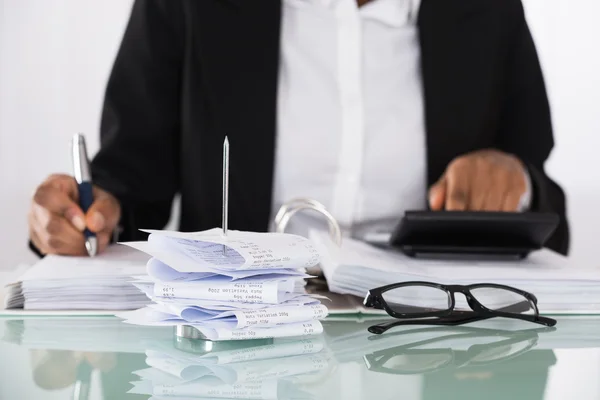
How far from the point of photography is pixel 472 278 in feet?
Result: 2.60

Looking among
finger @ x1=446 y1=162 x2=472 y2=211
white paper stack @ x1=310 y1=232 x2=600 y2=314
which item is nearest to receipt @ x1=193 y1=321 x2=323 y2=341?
white paper stack @ x1=310 y1=232 x2=600 y2=314

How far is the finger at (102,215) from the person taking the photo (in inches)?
39.3

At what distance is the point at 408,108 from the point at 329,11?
9.7 inches

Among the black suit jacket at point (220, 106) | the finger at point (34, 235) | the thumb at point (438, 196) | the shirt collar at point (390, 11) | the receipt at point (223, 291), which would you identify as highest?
the shirt collar at point (390, 11)

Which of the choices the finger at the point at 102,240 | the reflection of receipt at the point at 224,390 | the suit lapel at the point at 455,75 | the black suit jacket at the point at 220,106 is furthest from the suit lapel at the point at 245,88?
the reflection of receipt at the point at 224,390

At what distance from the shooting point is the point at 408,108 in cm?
146

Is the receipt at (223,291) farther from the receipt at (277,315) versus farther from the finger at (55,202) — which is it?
the finger at (55,202)

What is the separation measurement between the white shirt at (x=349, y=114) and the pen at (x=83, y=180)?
0.45 m

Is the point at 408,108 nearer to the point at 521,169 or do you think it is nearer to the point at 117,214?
the point at 521,169

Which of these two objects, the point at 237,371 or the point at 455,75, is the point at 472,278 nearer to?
the point at 237,371

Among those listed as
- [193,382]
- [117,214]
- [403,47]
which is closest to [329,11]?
[403,47]

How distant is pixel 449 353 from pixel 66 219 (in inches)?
24.1

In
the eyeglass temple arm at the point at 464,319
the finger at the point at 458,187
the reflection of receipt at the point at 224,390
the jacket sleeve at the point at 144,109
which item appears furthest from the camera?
the jacket sleeve at the point at 144,109

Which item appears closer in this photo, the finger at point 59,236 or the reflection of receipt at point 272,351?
the reflection of receipt at point 272,351
